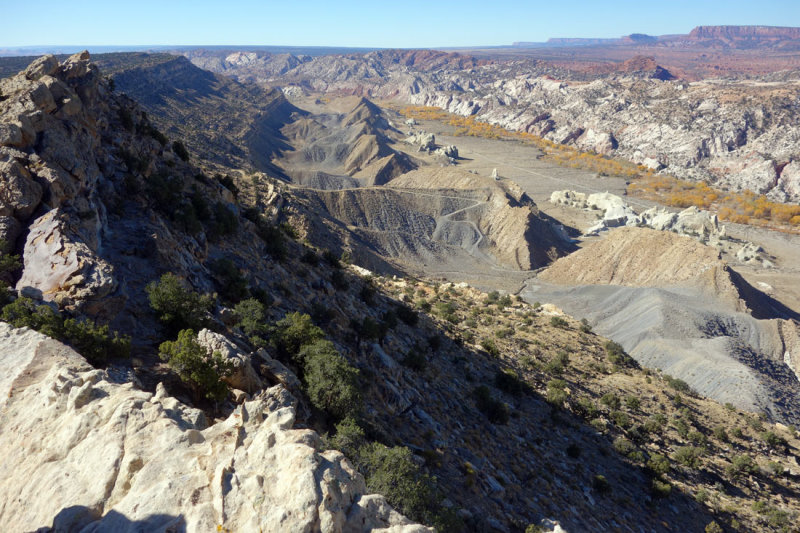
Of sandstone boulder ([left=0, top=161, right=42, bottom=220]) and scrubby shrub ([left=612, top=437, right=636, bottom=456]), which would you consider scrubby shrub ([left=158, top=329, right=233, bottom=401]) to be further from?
scrubby shrub ([left=612, top=437, right=636, bottom=456])

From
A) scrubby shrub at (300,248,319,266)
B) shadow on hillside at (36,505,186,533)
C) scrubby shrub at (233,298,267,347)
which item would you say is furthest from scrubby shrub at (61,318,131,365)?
scrubby shrub at (300,248,319,266)

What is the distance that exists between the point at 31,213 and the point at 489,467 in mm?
17425

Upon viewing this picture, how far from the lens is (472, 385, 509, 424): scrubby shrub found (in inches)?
720

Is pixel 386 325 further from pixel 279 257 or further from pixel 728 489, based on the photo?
pixel 728 489

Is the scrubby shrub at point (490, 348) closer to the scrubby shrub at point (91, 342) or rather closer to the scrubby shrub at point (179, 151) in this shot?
the scrubby shrub at point (91, 342)

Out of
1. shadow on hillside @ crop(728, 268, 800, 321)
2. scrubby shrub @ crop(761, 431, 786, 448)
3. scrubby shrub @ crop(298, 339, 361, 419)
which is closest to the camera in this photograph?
scrubby shrub @ crop(298, 339, 361, 419)

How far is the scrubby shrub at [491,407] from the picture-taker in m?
18.3

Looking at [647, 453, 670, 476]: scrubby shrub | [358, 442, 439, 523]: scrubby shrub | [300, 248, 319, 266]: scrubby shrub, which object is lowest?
[647, 453, 670, 476]: scrubby shrub

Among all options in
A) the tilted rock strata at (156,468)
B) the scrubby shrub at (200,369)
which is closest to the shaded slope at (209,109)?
the scrubby shrub at (200,369)

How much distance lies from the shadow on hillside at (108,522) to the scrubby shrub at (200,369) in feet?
11.7

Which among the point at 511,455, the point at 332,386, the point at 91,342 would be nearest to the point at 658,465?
the point at 511,455

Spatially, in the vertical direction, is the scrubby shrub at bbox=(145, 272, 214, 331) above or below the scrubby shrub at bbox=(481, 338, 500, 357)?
above

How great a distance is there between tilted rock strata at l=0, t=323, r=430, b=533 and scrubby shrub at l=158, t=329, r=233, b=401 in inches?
57.0

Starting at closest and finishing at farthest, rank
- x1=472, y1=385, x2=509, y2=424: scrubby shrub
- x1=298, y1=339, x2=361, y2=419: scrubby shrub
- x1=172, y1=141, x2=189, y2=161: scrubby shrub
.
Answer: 1. x1=298, y1=339, x2=361, y2=419: scrubby shrub
2. x1=472, y1=385, x2=509, y2=424: scrubby shrub
3. x1=172, y1=141, x2=189, y2=161: scrubby shrub
